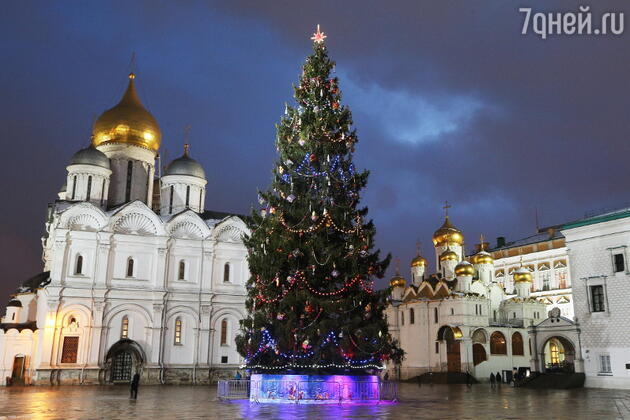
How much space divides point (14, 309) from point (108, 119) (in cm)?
1453

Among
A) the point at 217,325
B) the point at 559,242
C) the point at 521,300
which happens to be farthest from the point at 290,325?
the point at 559,242

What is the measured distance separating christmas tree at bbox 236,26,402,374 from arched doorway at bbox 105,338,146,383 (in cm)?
1891

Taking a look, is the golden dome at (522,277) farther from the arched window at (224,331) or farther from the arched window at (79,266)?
the arched window at (79,266)

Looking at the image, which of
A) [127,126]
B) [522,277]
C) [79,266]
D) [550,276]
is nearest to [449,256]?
[522,277]

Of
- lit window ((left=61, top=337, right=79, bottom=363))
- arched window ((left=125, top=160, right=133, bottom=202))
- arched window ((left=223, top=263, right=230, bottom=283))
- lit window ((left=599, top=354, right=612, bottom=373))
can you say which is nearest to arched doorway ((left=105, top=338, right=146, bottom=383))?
lit window ((left=61, top=337, right=79, bottom=363))

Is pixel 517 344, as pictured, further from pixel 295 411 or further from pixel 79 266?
pixel 295 411

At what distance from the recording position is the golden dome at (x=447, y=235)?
2002 inches

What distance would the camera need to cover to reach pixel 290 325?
696 inches

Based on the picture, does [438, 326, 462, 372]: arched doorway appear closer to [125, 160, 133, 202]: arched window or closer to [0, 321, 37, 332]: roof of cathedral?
[125, 160, 133, 202]: arched window

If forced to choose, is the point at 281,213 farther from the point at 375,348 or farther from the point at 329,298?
the point at 375,348

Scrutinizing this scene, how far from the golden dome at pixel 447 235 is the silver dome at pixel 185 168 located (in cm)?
2112

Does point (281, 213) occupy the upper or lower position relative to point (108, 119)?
lower

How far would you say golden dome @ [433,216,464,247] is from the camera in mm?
50844

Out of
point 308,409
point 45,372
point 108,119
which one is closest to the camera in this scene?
point 308,409
